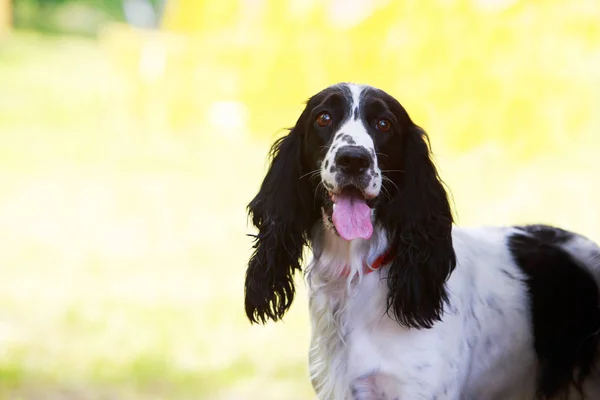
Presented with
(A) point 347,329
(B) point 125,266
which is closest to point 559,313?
(A) point 347,329

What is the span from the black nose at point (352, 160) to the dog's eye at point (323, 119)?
0.16m

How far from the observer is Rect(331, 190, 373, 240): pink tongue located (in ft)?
6.98

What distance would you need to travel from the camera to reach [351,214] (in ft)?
7.08

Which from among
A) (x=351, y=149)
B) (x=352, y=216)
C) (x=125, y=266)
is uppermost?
(x=125, y=266)

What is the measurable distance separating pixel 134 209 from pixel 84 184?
956 mm

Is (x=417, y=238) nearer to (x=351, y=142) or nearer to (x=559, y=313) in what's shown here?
(x=351, y=142)

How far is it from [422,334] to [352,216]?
1.18ft

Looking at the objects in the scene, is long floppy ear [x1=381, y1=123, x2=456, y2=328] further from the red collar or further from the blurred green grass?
the blurred green grass

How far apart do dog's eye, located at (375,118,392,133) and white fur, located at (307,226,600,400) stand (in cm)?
25

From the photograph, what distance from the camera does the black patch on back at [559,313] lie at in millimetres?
2479

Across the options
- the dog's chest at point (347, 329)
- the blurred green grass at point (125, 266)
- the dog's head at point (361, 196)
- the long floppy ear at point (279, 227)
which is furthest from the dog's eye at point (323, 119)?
the blurred green grass at point (125, 266)

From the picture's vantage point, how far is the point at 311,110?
231 centimetres

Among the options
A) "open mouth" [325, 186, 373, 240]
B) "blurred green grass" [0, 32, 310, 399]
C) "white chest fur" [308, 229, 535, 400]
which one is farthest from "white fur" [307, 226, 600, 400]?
"blurred green grass" [0, 32, 310, 399]

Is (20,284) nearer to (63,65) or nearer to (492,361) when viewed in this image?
(492,361)
